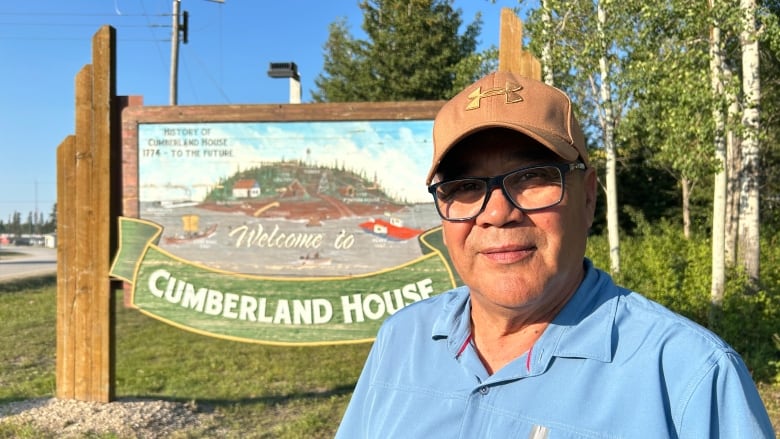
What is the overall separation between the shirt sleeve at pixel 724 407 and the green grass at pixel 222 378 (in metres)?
3.32

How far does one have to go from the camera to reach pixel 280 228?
4133mm

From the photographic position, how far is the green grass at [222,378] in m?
4.24

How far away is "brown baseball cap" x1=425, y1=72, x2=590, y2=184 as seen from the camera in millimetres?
1260

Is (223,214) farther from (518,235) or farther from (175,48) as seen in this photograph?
(175,48)

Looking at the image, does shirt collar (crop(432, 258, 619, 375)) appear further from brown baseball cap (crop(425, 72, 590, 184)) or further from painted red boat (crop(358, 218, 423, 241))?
painted red boat (crop(358, 218, 423, 241))

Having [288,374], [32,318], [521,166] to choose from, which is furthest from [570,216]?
[32,318]

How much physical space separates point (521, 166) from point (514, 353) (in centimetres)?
44

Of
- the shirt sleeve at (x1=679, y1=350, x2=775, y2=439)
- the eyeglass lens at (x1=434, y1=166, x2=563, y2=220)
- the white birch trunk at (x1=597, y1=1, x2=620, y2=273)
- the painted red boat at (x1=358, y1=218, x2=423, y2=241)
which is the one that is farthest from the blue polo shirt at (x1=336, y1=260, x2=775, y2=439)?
the white birch trunk at (x1=597, y1=1, x2=620, y2=273)

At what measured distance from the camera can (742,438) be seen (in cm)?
98

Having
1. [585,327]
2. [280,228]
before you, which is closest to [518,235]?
[585,327]

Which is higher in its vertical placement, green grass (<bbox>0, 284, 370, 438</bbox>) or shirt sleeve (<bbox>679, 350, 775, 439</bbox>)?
shirt sleeve (<bbox>679, 350, 775, 439</bbox>)

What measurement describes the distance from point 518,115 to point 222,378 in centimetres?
521

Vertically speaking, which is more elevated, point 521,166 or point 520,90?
point 520,90

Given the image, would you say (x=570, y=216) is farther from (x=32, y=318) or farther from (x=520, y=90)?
(x=32, y=318)
